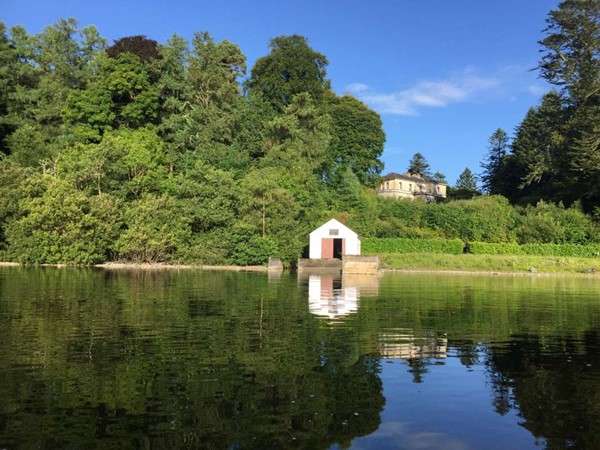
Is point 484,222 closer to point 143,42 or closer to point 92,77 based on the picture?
point 143,42

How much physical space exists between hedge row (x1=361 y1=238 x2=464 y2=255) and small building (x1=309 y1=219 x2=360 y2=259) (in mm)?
3683

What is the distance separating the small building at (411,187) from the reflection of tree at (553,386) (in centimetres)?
8974

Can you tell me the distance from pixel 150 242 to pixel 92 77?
32960 millimetres

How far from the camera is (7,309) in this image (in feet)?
59.2

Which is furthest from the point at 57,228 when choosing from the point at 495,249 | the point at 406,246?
the point at 495,249

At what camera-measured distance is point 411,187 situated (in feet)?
370

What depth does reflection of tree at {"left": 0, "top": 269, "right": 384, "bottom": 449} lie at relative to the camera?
24.4 ft

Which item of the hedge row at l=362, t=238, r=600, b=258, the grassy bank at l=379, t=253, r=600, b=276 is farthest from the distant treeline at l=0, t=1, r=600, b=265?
the grassy bank at l=379, t=253, r=600, b=276

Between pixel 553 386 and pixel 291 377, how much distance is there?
5.34 m

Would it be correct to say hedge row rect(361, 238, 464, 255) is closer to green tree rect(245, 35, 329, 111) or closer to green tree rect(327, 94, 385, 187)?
green tree rect(327, 94, 385, 187)

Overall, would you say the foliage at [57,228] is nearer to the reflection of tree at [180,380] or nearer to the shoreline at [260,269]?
the shoreline at [260,269]

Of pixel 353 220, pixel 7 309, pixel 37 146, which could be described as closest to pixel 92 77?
pixel 37 146

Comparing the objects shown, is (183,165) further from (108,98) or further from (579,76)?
(579,76)

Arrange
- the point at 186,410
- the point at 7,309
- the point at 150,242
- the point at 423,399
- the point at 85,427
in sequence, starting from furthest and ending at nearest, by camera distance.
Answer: the point at 150,242, the point at 7,309, the point at 423,399, the point at 186,410, the point at 85,427
